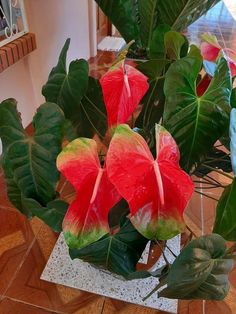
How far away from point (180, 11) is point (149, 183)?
0.65 meters

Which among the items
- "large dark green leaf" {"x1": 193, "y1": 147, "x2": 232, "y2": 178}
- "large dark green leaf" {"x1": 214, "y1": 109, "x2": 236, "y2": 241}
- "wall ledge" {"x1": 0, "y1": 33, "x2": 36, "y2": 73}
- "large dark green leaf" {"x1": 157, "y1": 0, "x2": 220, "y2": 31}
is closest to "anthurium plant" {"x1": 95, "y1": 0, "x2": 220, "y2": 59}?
"large dark green leaf" {"x1": 157, "y1": 0, "x2": 220, "y2": 31}

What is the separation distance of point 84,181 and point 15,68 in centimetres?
136

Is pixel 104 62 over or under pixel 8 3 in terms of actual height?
under

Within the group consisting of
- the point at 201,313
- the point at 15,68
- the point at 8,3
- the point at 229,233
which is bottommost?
the point at 201,313

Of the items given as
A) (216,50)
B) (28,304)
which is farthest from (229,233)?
(28,304)

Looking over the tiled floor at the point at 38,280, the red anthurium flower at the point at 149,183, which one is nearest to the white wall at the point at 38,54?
the tiled floor at the point at 38,280

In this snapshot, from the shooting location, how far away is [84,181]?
1.53 feet

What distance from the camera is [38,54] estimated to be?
5.84 feet

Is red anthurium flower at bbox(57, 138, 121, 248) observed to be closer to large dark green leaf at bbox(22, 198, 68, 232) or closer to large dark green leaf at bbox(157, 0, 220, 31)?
large dark green leaf at bbox(22, 198, 68, 232)

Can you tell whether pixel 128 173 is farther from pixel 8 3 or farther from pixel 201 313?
pixel 8 3

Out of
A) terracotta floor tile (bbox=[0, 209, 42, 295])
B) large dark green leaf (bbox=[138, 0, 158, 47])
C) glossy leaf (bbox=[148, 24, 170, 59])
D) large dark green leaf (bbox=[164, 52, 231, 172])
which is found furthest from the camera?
terracotta floor tile (bbox=[0, 209, 42, 295])

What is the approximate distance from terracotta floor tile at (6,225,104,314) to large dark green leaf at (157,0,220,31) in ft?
3.08

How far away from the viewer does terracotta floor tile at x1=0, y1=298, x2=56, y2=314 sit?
952mm

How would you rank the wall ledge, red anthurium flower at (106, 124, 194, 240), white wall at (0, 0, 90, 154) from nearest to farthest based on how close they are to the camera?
red anthurium flower at (106, 124, 194, 240), the wall ledge, white wall at (0, 0, 90, 154)
